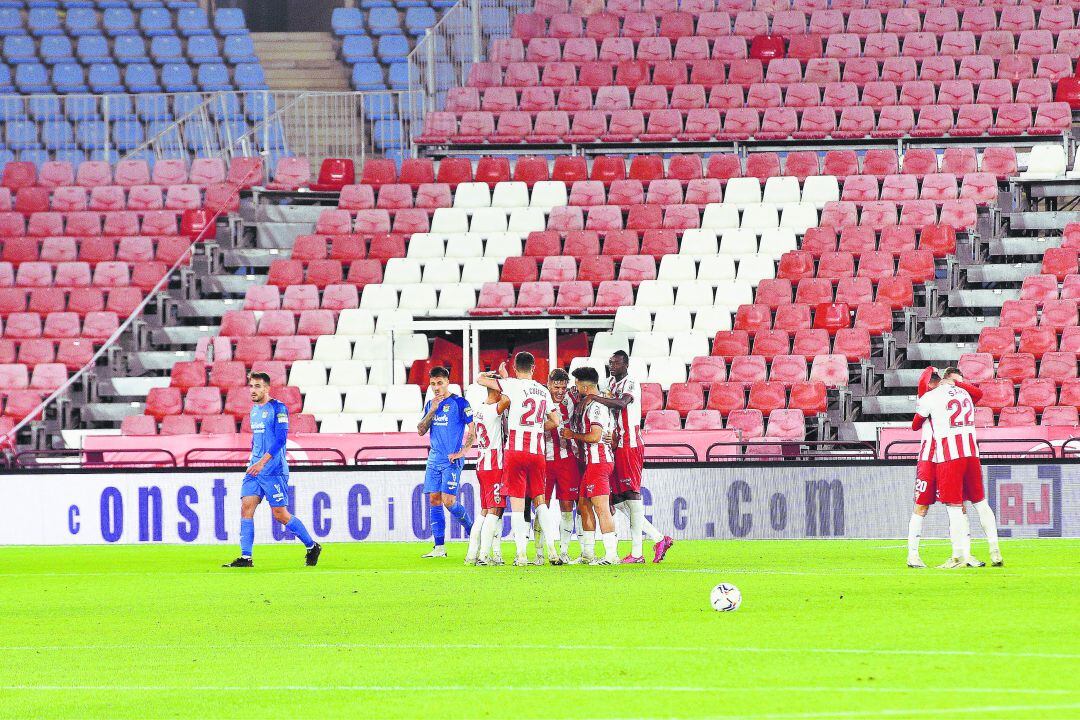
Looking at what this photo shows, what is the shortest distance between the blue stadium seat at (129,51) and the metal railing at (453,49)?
284 inches

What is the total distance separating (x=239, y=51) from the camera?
3722 cm

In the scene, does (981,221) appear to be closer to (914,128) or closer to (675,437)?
(914,128)

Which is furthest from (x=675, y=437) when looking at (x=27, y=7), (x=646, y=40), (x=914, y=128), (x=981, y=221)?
(x=27, y=7)

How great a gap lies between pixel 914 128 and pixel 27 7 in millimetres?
20918

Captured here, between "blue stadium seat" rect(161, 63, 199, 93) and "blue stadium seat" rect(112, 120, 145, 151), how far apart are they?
1.70 m

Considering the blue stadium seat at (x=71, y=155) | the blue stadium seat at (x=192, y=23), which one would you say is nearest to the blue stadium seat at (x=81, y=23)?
the blue stadium seat at (x=192, y=23)

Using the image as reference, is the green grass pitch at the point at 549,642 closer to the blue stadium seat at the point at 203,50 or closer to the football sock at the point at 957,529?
the football sock at the point at 957,529

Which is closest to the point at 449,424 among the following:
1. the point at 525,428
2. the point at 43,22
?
the point at 525,428

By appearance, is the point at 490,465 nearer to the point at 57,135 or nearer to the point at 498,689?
the point at 498,689

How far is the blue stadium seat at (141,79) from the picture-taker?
36.5 meters

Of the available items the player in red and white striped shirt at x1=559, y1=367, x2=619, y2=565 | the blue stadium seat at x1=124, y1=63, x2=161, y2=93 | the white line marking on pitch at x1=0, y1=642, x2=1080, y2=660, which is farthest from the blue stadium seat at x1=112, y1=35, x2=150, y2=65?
the white line marking on pitch at x1=0, y1=642, x2=1080, y2=660

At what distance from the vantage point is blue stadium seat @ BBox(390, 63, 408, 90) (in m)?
35.9

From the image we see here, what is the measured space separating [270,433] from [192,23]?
2371cm

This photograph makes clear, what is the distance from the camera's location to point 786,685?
25.8 feet
